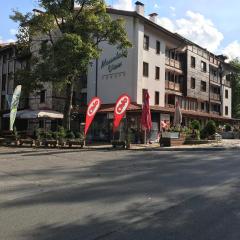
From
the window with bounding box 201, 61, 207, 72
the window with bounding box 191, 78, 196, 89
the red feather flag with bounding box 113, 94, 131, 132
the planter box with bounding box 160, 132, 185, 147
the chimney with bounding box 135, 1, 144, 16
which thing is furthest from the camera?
the window with bounding box 201, 61, 207, 72

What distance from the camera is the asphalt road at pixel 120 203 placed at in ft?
20.9

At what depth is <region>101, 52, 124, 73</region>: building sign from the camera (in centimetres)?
3862

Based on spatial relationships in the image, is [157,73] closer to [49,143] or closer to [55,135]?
[55,135]

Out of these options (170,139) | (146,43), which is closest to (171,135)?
(170,139)

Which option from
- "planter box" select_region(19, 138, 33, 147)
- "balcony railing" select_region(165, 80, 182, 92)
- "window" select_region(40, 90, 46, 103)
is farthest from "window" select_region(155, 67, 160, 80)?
"planter box" select_region(19, 138, 33, 147)

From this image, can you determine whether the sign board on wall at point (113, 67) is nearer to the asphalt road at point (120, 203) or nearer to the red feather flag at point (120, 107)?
the red feather flag at point (120, 107)

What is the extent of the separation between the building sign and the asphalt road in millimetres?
25068

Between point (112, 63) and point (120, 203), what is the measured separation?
103ft

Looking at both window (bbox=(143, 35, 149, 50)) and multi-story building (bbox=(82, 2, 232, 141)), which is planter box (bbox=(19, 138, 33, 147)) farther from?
window (bbox=(143, 35, 149, 50))

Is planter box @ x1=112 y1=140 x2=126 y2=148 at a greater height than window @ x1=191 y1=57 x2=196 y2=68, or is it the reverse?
window @ x1=191 y1=57 x2=196 y2=68

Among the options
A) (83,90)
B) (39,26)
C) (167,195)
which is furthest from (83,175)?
(83,90)

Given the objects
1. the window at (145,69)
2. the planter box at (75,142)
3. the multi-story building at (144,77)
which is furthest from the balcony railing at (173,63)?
the planter box at (75,142)

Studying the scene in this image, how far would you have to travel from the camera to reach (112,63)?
1547 inches

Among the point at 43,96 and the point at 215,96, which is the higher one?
the point at 215,96
